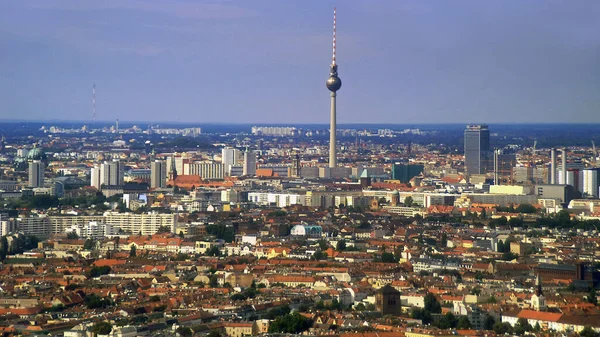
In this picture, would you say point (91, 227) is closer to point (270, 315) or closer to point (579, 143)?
point (270, 315)

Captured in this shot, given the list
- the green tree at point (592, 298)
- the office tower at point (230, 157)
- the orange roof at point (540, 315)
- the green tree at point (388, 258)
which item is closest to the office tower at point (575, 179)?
the office tower at point (230, 157)

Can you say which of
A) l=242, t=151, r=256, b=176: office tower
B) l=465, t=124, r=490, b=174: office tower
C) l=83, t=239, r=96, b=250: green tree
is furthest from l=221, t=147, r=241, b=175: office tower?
l=83, t=239, r=96, b=250: green tree

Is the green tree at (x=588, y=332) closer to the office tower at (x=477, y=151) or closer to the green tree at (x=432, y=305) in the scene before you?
the green tree at (x=432, y=305)

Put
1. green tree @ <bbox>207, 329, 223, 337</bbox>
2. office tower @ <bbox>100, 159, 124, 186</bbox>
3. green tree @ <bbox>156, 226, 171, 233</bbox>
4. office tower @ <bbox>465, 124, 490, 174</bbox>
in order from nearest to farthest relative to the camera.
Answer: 1. green tree @ <bbox>207, 329, 223, 337</bbox>
2. green tree @ <bbox>156, 226, 171, 233</bbox>
3. office tower @ <bbox>100, 159, 124, 186</bbox>
4. office tower @ <bbox>465, 124, 490, 174</bbox>

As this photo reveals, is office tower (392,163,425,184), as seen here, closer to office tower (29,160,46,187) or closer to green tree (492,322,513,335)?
office tower (29,160,46,187)

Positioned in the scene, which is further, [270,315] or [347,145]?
[347,145]

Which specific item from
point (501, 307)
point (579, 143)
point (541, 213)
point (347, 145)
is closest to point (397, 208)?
point (541, 213)
